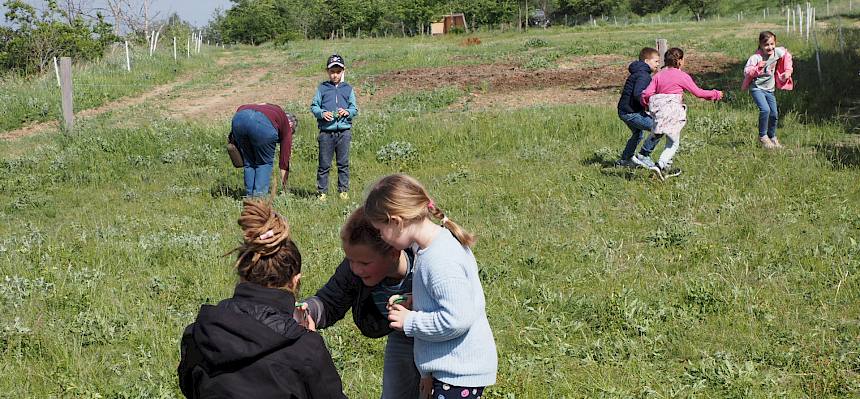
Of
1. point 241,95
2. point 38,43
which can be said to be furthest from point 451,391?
point 38,43

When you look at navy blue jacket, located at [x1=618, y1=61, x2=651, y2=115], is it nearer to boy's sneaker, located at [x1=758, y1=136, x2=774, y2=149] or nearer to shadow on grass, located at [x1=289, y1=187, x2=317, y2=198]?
boy's sneaker, located at [x1=758, y1=136, x2=774, y2=149]

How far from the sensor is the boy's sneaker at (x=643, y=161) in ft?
34.3

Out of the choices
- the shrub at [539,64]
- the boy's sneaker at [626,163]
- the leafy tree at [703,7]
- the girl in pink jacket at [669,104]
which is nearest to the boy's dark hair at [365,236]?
the girl in pink jacket at [669,104]

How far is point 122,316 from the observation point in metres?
6.15

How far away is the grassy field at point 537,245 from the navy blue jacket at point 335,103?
1002 millimetres

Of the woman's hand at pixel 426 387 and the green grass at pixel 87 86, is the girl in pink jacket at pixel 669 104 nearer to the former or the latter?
the woman's hand at pixel 426 387

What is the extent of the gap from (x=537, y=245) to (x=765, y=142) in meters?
5.51

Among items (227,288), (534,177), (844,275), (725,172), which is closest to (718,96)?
(725,172)

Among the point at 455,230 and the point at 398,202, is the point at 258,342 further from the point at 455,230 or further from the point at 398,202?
the point at 455,230

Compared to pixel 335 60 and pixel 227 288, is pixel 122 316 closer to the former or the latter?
pixel 227 288

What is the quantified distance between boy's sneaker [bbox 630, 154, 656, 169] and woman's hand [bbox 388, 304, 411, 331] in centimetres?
785

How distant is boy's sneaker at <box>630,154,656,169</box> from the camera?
1045cm

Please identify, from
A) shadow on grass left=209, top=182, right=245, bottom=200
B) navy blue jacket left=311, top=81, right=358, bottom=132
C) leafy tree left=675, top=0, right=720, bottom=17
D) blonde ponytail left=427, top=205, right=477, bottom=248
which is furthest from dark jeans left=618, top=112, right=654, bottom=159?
→ leafy tree left=675, top=0, right=720, bottom=17

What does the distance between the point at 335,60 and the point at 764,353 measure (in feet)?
21.8
